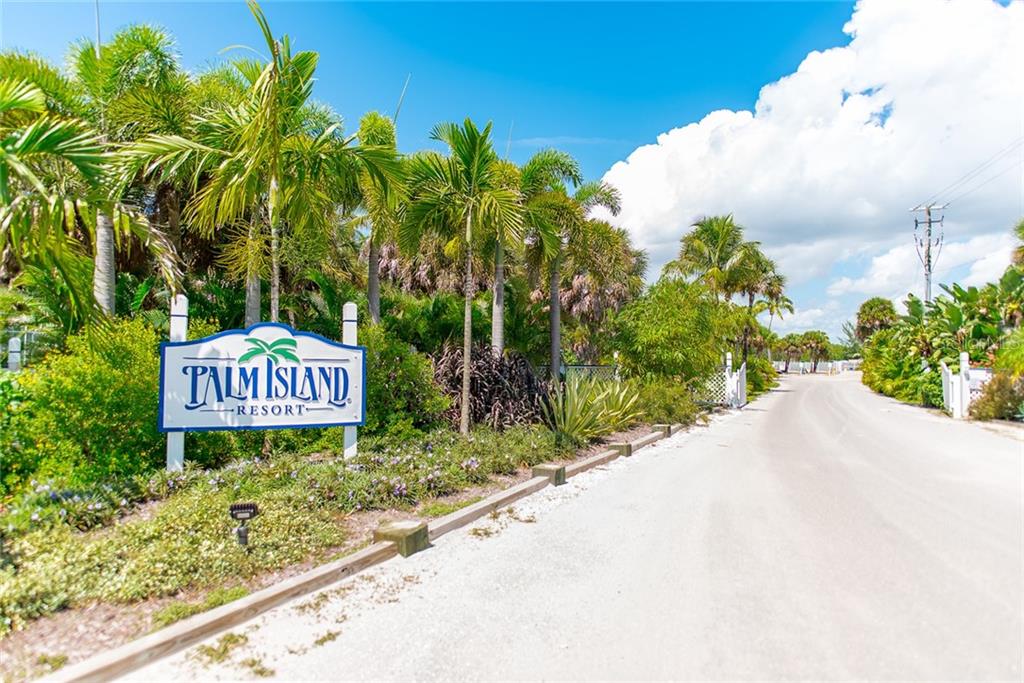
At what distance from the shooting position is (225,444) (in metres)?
6.76

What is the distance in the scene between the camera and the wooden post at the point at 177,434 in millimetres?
5836

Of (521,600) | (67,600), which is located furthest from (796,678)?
(67,600)

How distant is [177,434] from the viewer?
5.91 metres

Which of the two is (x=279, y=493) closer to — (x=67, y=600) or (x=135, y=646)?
(x=67, y=600)

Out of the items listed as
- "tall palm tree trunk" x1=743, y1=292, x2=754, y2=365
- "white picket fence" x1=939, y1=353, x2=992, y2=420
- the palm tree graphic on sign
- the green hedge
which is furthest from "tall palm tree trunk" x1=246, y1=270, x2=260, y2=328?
"tall palm tree trunk" x1=743, y1=292, x2=754, y2=365

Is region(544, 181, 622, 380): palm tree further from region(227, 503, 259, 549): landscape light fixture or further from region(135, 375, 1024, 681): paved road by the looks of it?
region(227, 503, 259, 549): landscape light fixture

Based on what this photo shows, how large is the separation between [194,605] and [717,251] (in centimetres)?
2773

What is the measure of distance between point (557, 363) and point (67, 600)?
11134mm

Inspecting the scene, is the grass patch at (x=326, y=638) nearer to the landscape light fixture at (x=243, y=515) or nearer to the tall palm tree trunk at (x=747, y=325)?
the landscape light fixture at (x=243, y=515)

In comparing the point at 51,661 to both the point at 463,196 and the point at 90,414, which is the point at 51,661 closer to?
the point at 90,414

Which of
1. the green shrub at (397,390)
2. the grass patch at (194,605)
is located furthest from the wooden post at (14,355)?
the grass patch at (194,605)

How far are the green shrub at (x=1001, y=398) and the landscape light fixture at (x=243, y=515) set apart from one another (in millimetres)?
19581

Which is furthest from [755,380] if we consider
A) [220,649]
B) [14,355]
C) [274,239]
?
[220,649]

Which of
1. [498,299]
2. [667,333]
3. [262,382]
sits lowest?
[262,382]
